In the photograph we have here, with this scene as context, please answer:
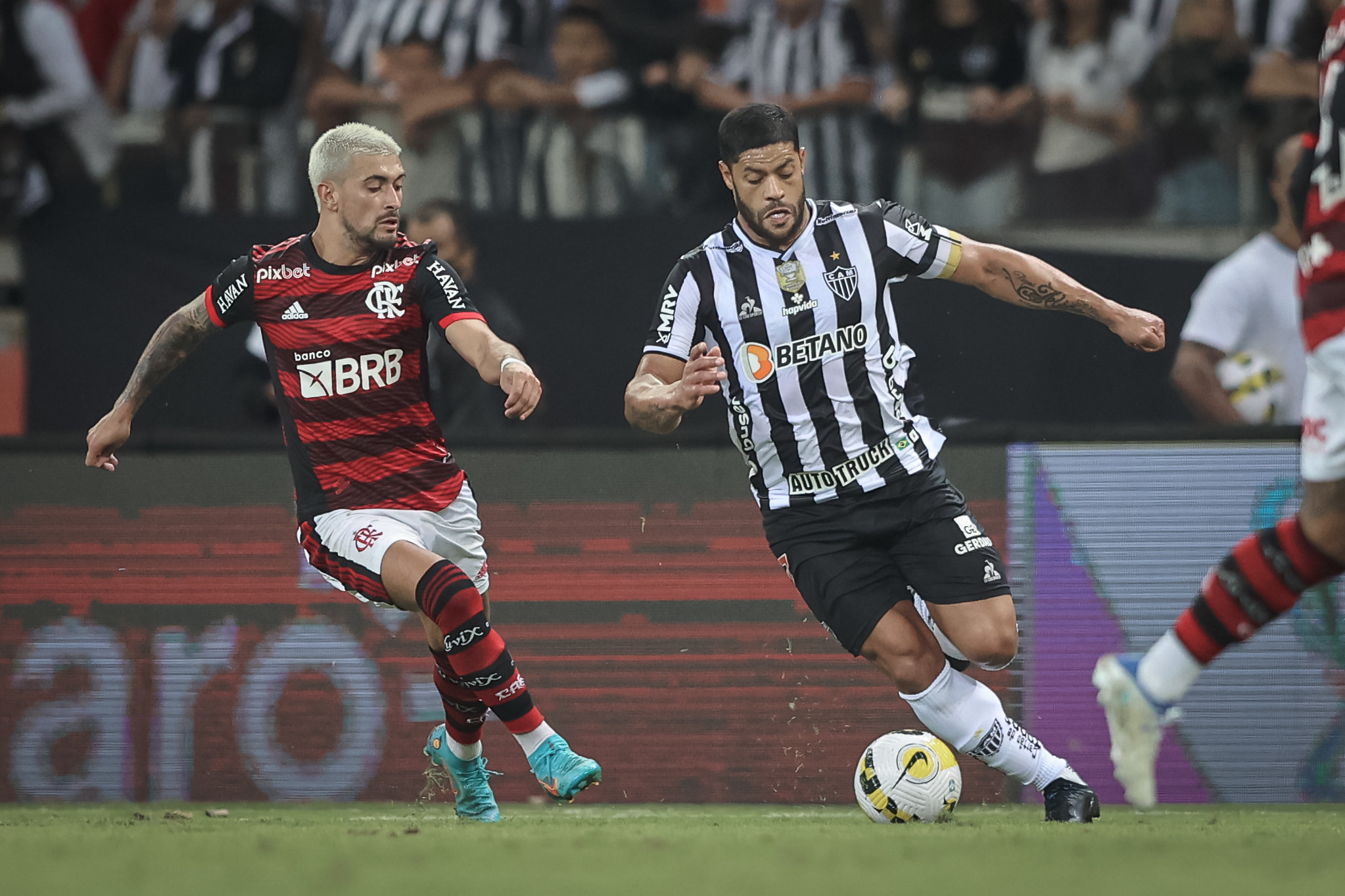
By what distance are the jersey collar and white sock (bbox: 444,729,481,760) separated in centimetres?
200

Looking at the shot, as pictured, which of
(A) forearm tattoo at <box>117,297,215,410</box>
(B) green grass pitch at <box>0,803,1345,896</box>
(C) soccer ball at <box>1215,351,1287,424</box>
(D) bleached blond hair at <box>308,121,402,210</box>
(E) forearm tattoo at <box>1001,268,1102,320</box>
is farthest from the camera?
Result: (C) soccer ball at <box>1215,351,1287,424</box>

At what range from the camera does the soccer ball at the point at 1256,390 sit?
23.7ft

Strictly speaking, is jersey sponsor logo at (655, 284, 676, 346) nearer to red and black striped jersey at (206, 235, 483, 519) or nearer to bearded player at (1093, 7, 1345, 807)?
red and black striped jersey at (206, 235, 483, 519)

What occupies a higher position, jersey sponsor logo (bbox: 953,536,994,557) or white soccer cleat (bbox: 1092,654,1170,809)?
jersey sponsor logo (bbox: 953,536,994,557)

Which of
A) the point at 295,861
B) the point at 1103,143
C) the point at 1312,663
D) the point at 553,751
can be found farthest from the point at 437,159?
the point at 295,861

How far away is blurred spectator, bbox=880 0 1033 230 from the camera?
28.7 feet

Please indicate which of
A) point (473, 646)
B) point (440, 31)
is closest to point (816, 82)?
point (440, 31)

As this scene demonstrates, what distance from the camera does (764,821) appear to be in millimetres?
5609

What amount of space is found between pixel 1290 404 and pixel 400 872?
16.8ft

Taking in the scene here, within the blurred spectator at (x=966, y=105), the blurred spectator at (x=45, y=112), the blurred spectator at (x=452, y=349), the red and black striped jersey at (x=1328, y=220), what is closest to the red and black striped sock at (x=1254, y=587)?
the red and black striped jersey at (x=1328, y=220)

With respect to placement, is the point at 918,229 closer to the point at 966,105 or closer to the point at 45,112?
the point at 966,105

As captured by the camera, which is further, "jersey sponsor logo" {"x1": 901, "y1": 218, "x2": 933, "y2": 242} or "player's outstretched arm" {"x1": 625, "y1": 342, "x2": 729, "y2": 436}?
"jersey sponsor logo" {"x1": 901, "y1": 218, "x2": 933, "y2": 242}

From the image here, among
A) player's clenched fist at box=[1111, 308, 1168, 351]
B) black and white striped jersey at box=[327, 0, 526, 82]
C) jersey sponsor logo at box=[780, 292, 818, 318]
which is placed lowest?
player's clenched fist at box=[1111, 308, 1168, 351]

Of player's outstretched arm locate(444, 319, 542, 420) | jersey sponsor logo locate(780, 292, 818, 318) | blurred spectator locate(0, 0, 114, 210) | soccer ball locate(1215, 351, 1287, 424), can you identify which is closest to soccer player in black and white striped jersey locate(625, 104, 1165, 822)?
jersey sponsor logo locate(780, 292, 818, 318)
